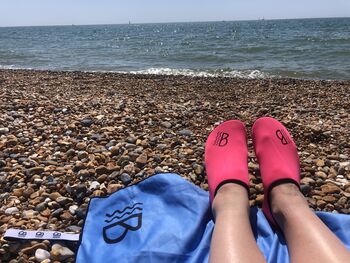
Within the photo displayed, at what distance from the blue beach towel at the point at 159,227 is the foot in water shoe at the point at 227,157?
0.39 feet

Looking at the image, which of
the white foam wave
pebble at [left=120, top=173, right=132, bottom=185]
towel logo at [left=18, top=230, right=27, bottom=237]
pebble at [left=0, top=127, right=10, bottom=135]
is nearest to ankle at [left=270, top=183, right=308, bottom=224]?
pebble at [left=120, top=173, right=132, bottom=185]

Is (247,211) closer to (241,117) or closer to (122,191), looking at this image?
(122,191)

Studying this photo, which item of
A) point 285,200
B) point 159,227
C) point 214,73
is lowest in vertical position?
point 214,73

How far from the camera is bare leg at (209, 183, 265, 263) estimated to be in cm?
122

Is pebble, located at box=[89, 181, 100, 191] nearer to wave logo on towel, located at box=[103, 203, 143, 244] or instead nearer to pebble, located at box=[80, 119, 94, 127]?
wave logo on towel, located at box=[103, 203, 143, 244]

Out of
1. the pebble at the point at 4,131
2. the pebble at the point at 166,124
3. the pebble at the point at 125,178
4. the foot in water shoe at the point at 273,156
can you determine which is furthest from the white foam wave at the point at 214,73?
the pebble at the point at 125,178

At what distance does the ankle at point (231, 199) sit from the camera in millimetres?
1528

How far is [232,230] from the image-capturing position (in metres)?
1.36

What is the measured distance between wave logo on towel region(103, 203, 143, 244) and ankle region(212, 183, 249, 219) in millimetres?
348

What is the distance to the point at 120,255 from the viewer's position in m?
1.43

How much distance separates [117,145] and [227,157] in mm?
801

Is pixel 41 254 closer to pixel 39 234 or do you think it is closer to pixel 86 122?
pixel 39 234

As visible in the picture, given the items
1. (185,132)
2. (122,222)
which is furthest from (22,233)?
(185,132)

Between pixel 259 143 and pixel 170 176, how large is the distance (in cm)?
66
